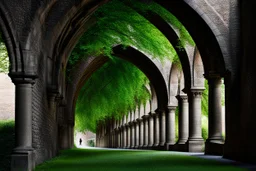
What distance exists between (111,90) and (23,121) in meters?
22.1

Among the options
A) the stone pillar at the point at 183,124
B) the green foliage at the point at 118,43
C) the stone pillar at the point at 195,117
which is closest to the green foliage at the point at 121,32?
the green foliage at the point at 118,43

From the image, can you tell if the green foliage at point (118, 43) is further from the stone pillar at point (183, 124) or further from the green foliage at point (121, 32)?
the stone pillar at point (183, 124)

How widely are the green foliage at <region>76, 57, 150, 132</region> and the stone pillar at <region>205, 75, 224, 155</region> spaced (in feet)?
40.9

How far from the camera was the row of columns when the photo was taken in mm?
18500

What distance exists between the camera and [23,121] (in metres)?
11.4

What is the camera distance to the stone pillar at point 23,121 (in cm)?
1127

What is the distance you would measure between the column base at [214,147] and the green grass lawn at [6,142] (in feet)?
20.4

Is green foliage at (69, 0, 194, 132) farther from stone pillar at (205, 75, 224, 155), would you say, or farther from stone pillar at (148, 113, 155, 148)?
stone pillar at (205, 75, 224, 155)

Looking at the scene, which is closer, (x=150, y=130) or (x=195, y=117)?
(x=195, y=117)

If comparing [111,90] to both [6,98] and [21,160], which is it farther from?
[21,160]

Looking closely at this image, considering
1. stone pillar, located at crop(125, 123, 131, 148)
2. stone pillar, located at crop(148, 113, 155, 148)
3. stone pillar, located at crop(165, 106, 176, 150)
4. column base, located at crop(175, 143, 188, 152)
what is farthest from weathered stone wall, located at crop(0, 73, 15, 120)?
stone pillar, located at crop(125, 123, 131, 148)

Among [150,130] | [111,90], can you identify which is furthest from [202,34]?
[150,130]

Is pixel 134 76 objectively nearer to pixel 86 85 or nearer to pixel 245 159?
pixel 86 85

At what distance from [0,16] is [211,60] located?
8861mm
